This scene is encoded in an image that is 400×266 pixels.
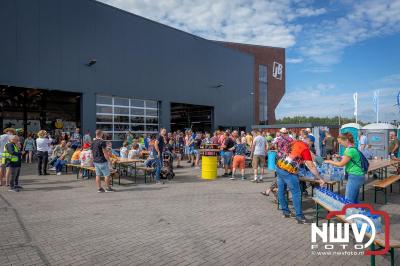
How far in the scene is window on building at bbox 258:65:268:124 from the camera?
44.1 meters

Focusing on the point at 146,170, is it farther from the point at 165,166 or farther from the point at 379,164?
the point at 379,164

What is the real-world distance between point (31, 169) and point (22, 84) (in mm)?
4917

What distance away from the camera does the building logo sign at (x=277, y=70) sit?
46.3 meters

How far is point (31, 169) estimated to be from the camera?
1387 cm

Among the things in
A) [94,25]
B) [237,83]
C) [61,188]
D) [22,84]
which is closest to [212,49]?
[237,83]

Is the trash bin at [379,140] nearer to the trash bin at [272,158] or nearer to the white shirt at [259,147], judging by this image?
the trash bin at [272,158]

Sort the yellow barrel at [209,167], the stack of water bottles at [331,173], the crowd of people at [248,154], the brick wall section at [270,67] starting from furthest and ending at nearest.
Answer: the brick wall section at [270,67] → the yellow barrel at [209,167] → the stack of water bottles at [331,173] → the crowd of people at [248,154]

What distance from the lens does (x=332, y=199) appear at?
4938 millimetres

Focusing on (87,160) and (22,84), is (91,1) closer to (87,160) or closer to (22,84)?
(22,84)

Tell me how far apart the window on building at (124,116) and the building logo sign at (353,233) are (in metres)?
16.5

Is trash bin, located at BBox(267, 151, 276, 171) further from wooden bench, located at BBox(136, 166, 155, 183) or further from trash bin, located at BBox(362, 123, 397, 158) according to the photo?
trash bin, located at BBox(362, 123, 397, 158)

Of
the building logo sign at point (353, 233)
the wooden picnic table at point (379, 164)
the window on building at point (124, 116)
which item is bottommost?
the building logo sign at point (353, 233)

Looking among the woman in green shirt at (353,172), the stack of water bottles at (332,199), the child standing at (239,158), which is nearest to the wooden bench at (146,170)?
the child standing at (239,158)

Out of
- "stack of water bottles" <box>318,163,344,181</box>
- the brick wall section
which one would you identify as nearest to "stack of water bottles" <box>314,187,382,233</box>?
"stack of water bottles" <box>318,163,344,181</box>
